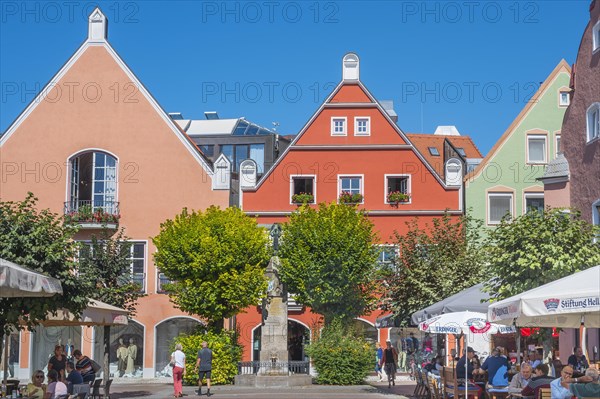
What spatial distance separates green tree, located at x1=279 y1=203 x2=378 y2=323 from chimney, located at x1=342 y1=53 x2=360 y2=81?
7598 mm

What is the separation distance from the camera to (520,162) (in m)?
40.6

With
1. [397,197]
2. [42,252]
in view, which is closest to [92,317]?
[42,252]

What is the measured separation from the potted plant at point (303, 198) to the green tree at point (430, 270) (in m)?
6.36

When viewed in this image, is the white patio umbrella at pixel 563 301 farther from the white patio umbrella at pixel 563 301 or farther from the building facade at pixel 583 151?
the building facade at pixel 583 151

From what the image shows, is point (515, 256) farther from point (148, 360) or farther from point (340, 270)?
point (148, 360)

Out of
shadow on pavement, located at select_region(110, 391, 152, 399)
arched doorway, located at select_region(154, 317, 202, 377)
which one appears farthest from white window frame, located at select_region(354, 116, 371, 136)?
shadow on pavement, located at select_region(110, 391, 152, 399)

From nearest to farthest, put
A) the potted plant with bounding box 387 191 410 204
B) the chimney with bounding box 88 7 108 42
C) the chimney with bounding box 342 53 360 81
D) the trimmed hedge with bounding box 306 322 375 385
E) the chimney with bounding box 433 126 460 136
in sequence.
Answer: the trimmed hedge with bounding box 306 322 375 385 < the potted plant with bounding box 387 191 410 204 < the chimney with bounding box 342 53 360 81 < the chimney with bounding box 88 7 108 42 < the chimney with bounding box 433 126 460 136

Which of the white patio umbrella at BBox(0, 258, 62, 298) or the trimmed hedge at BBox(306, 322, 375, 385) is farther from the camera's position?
the trimmed hedge at BBox(306, 322, 375, 385)

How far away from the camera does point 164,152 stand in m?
40.3

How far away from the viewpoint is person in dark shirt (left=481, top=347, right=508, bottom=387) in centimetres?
1919

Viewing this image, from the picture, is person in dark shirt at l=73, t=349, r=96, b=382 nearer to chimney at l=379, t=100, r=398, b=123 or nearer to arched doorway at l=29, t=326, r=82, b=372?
arched doorway at l=29, t=326, r=82, b=372

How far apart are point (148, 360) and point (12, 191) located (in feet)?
28.9

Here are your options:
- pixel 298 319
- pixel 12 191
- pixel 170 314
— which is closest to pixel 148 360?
pixel 170 314

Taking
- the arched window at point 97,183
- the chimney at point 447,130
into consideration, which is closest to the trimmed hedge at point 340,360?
the arched window at point 97,183
